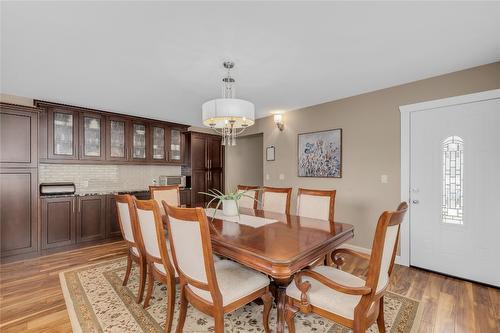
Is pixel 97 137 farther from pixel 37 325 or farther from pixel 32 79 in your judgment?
pixel 37 325

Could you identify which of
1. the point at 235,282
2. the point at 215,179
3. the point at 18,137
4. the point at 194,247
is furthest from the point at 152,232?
the point at 215,179

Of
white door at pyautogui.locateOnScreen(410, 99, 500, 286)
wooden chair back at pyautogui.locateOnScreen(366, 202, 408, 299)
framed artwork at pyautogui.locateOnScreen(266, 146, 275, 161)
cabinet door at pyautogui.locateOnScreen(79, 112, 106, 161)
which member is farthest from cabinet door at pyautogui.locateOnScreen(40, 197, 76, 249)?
white door at pyautogui.locateOnScreen(410, 99, 500, 286)

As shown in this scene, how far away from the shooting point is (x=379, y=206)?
330 centimetres

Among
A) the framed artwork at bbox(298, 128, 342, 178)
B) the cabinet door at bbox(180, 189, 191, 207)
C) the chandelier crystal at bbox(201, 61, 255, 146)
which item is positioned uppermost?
the chandelier crystal at bbox(201, 61, 255, 146)

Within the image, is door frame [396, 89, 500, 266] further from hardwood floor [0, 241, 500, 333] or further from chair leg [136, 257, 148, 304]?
chair leg [136, 257, 148, 304]

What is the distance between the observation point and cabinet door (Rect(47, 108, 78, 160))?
11.9 feet

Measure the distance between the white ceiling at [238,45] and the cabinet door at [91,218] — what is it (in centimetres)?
166

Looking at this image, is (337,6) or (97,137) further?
(97,137)

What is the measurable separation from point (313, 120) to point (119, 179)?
3.79m

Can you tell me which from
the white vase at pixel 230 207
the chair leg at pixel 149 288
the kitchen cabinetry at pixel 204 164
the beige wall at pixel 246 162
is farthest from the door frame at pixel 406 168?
the kitchen cabinetry at pixel 204 164

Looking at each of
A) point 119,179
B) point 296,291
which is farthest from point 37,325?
point 119,179

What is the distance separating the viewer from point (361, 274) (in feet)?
9.05

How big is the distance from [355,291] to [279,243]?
533mm

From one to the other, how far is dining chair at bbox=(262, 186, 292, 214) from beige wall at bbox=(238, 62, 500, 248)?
4.06 feet
